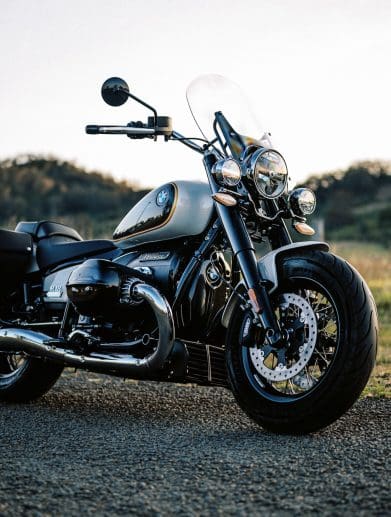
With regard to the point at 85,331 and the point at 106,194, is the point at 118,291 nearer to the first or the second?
the point at 85,331

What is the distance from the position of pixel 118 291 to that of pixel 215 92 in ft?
4.41

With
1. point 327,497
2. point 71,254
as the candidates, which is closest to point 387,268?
point 71,254

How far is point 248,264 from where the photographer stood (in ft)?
13.8

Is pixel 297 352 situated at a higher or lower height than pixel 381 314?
higher

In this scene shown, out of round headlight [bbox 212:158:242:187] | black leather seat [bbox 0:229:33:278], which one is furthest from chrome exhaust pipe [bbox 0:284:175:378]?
round headlight [bbox 212:158:242:187]

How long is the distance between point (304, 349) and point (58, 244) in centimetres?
225

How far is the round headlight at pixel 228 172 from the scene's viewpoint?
4277 millimetres

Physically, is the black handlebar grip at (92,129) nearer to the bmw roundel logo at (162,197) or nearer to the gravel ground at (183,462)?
the bmw roundel logo at (162,197)

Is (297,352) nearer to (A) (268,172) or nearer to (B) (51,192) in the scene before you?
(A) (268,172)

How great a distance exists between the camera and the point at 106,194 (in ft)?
112

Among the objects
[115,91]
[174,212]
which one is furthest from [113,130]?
[174,212]

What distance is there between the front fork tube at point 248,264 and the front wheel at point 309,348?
0.07 metres

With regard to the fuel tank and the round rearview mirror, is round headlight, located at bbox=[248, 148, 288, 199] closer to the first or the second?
the fuel tank

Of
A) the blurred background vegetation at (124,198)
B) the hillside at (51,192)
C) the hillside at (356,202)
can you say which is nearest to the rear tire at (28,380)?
the blurred background vegetation at (124,198)
